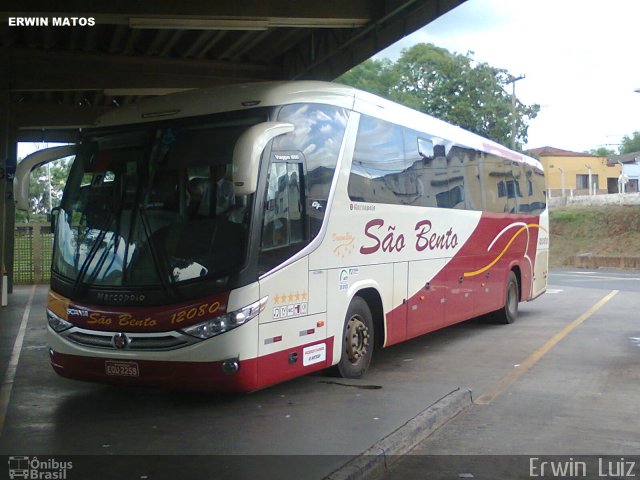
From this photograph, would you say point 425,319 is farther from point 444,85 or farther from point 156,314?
point 444,85

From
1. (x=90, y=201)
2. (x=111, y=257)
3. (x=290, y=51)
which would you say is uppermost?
(x=290, y=51)

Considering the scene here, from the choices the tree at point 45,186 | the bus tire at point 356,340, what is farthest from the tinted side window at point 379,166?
the tree at point 45,186

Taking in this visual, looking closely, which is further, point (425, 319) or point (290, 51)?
point (290, 51)

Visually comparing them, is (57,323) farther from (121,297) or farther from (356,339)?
(356,339)

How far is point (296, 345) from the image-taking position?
299 inches

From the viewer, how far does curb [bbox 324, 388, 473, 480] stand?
5539 mm

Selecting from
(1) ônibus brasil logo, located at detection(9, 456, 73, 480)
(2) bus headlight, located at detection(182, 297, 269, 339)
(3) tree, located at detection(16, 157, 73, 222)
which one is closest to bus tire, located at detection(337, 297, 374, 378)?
(2) bus headlight, located at detection(182, 297, 269, 339)

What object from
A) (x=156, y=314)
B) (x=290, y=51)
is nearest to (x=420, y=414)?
(x=156, y=314)

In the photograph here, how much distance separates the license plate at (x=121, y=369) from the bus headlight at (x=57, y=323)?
648mm

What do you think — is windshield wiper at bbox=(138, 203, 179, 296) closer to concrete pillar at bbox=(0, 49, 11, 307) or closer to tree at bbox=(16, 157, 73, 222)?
concrete pillar at bbox=(0, 49, 11, 307)

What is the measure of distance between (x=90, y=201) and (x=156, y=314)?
1584 millimetres

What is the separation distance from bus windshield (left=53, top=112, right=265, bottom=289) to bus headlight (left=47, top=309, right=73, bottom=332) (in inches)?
17.5

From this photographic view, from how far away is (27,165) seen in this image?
7832 mm

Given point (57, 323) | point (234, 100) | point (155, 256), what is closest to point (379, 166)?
point (234, 100)
